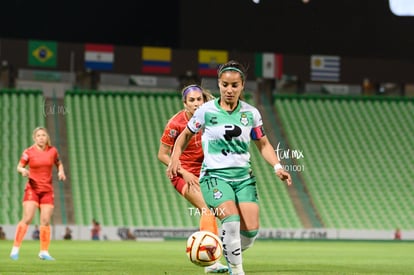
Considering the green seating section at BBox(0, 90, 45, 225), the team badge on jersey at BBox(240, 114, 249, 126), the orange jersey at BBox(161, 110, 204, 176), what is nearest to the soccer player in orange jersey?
the orange jersey at BBox(161, 110, 204, 176)

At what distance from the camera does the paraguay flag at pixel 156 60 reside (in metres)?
37.8

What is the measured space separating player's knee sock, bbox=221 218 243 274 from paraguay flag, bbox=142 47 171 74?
28.8 m

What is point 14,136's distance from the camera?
36125 mm

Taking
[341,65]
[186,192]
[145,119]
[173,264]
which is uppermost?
[341,65]

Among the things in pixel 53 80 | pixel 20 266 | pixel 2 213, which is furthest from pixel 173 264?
pixel 53 80

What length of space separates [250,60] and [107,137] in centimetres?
715

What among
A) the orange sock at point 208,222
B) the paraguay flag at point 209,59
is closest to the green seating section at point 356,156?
the paraguay flag at point 209,59

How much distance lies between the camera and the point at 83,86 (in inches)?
1581

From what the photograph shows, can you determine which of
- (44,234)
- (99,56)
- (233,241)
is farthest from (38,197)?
(99,56)

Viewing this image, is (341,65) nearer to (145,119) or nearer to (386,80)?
(386,80)

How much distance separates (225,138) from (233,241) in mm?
1138

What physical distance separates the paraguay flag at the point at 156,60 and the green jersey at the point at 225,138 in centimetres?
2824

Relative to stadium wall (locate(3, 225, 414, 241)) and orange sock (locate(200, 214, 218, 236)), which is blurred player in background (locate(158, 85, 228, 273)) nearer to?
orange sock (locate(200, 214, 218, 236))

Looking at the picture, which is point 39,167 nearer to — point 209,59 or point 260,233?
point 260,233
